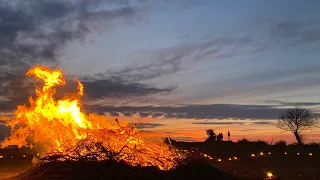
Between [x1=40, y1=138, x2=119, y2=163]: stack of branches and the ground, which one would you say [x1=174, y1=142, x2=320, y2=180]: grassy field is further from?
[x1=40, y1=138, x2=119, y2=163]: stack of branches

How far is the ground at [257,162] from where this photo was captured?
18.1 meters

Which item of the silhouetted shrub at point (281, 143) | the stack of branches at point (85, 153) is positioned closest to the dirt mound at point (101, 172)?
the stack of branches at point (85, 153)

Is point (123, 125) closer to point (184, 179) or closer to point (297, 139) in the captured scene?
point (184, 179)

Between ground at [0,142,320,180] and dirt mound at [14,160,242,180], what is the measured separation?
5.47m

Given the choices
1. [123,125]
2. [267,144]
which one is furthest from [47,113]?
[267,144]

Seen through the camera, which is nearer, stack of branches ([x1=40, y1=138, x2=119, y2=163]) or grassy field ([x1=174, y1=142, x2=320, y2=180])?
stack of branches ([x1=40, y1=138, x2=119, y2=163])

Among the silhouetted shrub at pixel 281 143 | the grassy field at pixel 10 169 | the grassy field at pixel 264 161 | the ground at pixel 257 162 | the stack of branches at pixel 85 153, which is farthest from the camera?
the silhouetted shrub at pixel 281 143

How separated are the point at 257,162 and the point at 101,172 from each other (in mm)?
16620

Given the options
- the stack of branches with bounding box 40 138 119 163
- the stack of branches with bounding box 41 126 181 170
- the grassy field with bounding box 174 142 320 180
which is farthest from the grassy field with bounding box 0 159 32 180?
the grassy field with bounding box 174 142 320 180

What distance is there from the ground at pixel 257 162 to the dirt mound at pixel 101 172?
215 inches

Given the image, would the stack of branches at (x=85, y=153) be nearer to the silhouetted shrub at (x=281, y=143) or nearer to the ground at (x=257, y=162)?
the ground at (x=257, y=162)

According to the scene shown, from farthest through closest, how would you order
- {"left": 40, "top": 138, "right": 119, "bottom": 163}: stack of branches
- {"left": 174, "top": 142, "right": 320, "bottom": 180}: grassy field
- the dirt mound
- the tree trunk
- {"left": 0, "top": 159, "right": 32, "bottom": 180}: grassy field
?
Result: the tree trunk < {"left": 174, "top": 142, "right": 320, "bottom": 180}: grassy field < {"left": 0, "top": 159, "right": 32, "bottom": 180}: grassy field < {"left": 40, "top": 138, "right": 119, "bottom": 163}: stack of branches < the dirt mound

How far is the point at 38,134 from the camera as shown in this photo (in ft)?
44.6

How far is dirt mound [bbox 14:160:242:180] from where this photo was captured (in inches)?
408
